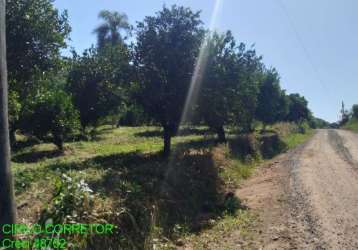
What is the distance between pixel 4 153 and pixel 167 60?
1009 centimetres

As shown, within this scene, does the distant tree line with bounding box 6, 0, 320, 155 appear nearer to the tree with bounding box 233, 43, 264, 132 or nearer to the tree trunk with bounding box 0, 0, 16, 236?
the tree with bounding box 233, 43, 264, 132

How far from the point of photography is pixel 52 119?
1917 centimetres

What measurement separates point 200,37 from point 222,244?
940 cm

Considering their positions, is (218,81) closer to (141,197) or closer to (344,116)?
(141,197)

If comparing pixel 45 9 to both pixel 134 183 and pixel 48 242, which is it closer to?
pixel 134 183

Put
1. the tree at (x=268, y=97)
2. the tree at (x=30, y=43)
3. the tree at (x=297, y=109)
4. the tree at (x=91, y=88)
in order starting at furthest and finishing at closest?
the tree at (x=297, y=109) < the tree at (x=268, y=97) < the tree at (x=91, y=88) < the tree at (x=30, y=43)

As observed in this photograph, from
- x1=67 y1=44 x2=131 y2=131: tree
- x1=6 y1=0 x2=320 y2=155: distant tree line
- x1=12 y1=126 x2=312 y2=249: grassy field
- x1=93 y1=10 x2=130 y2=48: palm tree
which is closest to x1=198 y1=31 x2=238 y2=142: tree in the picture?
x1=6 y1=0 x2=320 y2=155: distant tree line

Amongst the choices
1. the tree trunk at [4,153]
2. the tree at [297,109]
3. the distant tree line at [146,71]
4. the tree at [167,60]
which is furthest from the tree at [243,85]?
the tree at [297,109]

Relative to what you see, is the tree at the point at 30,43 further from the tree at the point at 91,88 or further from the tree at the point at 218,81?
the tree at the point at 91,88

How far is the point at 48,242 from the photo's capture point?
17.3 feet

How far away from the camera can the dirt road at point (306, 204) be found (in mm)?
7306

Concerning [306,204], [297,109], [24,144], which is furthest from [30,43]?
[297,109]

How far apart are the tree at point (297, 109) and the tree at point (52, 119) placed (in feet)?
178

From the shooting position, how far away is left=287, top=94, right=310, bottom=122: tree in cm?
6781
